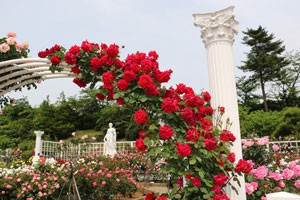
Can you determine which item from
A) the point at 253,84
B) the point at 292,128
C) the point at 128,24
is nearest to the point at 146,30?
the point at 128,24

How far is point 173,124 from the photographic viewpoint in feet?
7.85

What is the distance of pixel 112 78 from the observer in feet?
8.18

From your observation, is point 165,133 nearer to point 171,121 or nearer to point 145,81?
point 171,121

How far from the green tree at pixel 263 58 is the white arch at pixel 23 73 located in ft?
73.5

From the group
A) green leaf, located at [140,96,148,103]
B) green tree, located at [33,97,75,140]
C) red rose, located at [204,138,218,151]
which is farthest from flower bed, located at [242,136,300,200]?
green tree, located at [33,97,75,140]

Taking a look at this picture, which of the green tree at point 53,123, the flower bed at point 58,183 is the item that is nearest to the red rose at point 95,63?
the flower bed at point 58,183

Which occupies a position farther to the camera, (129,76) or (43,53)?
(43,53)

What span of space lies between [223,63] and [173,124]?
80 centimetres

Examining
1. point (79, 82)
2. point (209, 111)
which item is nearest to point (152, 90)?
point (209, 111)

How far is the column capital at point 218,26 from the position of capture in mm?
2609

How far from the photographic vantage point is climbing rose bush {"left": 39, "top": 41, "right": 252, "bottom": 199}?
7.13 feet

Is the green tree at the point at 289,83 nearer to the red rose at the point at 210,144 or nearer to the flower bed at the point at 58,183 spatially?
the flower bed at the point at 58,183

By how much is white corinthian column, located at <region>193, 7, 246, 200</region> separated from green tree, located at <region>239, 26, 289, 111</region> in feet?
74.9

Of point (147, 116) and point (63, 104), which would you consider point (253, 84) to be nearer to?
point (63, 104)
